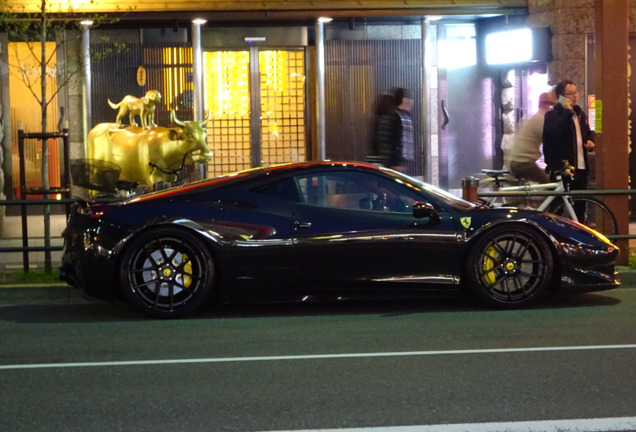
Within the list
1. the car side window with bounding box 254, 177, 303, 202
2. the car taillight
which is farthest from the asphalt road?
the car side window with bounding box 254, 177, 303, 202

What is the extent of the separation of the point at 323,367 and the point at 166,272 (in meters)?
2.52

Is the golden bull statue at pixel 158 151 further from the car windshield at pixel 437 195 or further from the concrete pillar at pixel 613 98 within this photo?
the car windshield at pixel 437 195

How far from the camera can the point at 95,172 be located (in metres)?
15.6

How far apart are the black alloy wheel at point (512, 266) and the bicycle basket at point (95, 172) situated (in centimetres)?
706

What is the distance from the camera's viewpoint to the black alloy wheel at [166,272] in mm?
9414

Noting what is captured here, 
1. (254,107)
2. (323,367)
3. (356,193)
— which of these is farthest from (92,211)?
(254,107)

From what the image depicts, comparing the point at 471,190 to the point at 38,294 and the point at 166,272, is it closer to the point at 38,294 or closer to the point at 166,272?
the point at 166,272

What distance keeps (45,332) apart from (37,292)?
6.17 ft

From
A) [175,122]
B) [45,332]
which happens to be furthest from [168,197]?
[175,122]

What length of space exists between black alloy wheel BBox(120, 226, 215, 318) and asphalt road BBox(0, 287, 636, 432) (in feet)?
0.52

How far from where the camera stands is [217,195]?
381 inches

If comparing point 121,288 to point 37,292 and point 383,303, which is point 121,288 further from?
point 383,303

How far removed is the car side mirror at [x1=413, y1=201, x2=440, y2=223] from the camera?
955 cm

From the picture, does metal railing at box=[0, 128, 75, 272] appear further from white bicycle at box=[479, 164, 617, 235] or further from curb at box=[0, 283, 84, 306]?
white bicycle at box=[479, 164, 617, 235]
